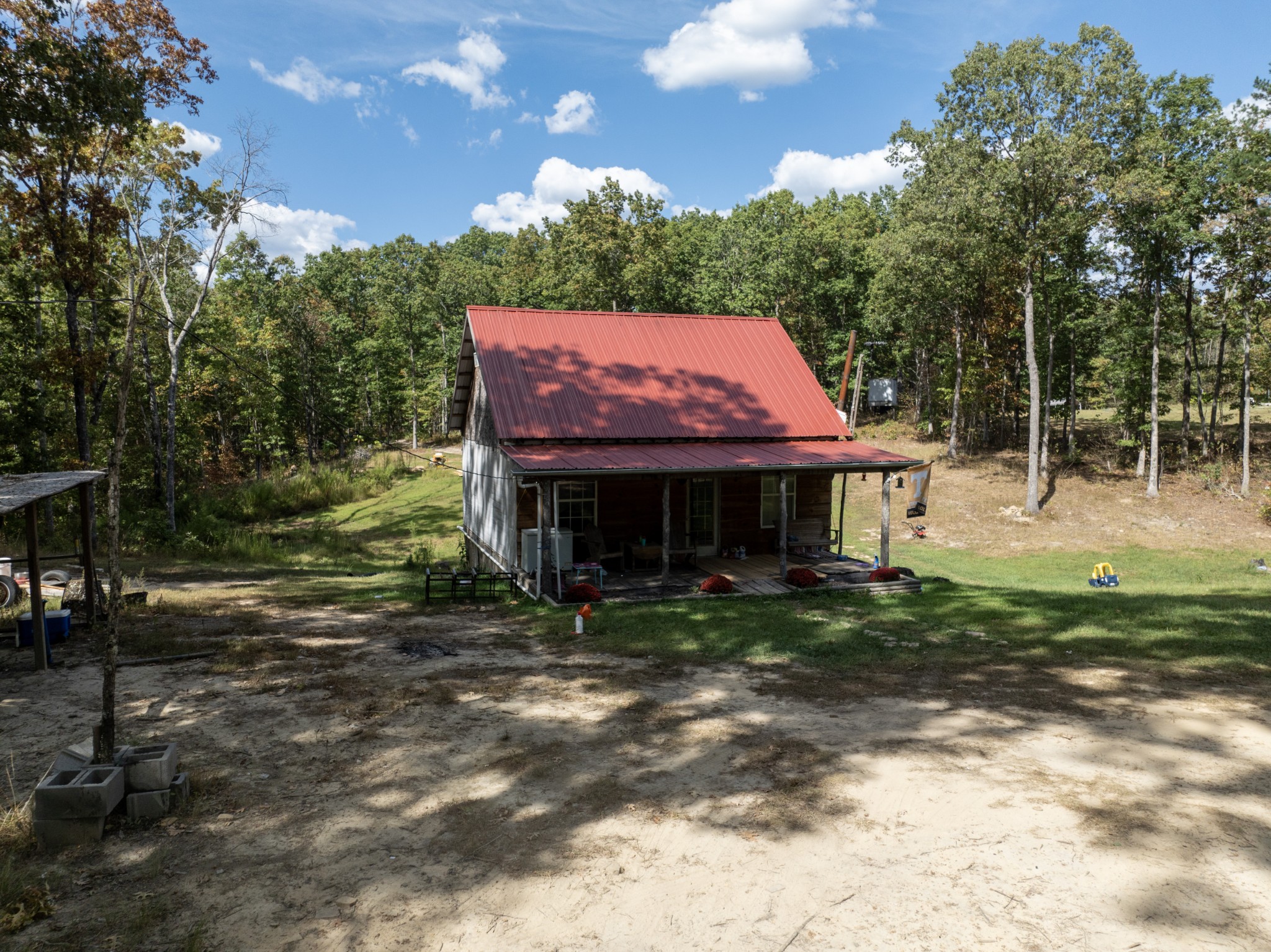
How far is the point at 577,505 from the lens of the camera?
1753 centimetres

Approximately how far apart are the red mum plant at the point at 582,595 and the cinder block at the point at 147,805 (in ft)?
29.8

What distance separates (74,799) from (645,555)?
1267 cm

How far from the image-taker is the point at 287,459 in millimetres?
47000

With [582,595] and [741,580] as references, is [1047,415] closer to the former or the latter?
[741,580]

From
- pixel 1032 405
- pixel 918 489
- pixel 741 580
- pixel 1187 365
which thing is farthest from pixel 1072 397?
pixel 741 580

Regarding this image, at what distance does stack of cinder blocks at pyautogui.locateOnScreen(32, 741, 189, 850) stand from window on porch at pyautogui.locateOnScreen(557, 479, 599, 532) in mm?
11022

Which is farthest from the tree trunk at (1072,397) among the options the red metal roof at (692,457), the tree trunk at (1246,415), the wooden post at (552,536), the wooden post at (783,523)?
the wooden post at (552,536)

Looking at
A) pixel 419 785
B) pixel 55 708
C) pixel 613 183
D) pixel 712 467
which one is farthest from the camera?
pixel 613 183

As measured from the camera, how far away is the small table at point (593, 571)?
16172 mm

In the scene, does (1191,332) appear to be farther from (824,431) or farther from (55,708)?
(55,708)

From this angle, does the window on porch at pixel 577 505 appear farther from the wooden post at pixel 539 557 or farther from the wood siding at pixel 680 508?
the wooden post at pixel 539 557

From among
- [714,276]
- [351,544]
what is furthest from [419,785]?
[714,276]

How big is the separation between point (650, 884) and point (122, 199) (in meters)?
26.5

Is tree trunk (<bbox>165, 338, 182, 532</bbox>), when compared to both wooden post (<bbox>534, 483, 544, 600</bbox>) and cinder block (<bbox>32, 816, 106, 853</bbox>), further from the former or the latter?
cinder block (<bbox>32, 816, 106, 853</bbox>)
